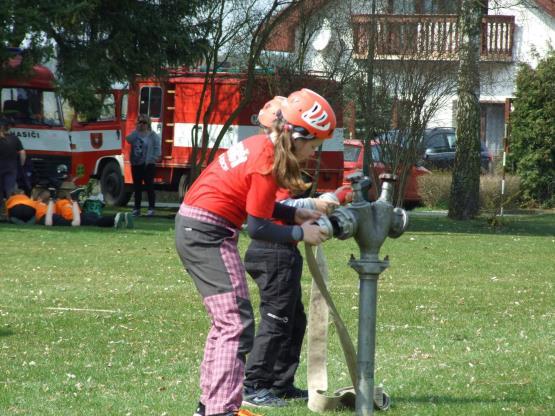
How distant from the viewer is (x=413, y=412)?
6.47 meters

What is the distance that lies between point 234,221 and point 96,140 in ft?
76.2

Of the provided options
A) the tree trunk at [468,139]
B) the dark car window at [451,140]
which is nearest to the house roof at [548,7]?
the dark car window at [451,140]

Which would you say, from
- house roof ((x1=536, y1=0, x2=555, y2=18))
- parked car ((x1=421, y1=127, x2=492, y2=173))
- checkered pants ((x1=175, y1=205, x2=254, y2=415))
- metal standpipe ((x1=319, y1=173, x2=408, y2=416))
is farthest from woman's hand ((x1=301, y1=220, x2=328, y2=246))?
house roof ((x1=536, y1=0, x2=555, y2=18))

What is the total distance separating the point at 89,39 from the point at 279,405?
17.5m

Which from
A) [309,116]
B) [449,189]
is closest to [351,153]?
[449,189]

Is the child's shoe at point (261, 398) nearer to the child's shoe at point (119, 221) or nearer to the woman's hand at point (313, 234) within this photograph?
the woman's hand at point (313, 234)

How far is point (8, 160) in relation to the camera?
22.4 metres

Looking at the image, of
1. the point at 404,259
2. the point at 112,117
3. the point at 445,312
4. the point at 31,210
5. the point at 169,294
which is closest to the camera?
the point at 445,312

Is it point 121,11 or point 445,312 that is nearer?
point 445,312

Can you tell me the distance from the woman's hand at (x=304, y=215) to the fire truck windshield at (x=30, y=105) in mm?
21128

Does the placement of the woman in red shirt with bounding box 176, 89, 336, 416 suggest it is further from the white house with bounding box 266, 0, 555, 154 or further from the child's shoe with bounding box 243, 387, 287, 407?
the white house with bounding box 266, 0, 555, 154

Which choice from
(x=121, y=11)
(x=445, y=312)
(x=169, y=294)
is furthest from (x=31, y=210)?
(x=445, y=312)

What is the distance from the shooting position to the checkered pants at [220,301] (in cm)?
563

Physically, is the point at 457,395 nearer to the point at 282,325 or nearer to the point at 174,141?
the point at 282,325
